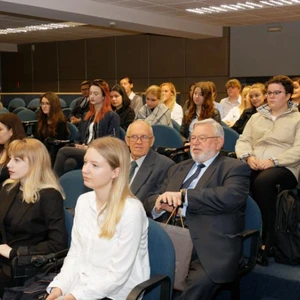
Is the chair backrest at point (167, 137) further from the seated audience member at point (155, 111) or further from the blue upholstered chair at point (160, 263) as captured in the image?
the blue upholstered chair at point (160, 263)

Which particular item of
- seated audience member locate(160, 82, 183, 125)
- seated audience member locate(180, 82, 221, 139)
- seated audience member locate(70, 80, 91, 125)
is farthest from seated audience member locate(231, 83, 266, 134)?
seated audience member locate(70, 80, 91, 125)

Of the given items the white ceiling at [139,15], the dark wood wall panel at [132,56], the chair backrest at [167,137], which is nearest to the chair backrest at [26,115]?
the white ceiling at [139,15]

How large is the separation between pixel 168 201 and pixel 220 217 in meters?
0.30

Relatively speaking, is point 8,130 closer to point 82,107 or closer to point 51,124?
point 51,124

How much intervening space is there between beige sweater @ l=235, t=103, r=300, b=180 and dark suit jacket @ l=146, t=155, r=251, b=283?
1.02 metres

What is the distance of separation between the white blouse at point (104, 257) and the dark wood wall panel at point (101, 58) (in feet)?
36.8

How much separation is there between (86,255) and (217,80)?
9725 mm

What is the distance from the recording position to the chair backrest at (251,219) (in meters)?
2.75

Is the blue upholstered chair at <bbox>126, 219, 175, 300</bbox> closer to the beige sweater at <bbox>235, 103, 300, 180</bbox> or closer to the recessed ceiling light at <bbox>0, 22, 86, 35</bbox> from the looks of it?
the beige sweater at <bbox>235, 103, 300, 180</bbox>

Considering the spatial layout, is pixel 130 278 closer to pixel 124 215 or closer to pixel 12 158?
pixel 124 215

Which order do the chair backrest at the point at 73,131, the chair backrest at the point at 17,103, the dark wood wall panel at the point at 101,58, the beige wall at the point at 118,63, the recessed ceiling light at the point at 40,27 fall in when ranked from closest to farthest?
the chair backrest at the point at 73,131 → the chair backrest at the point at 17,103 → the recessed ceiling light at the point at 40,27 → the beige wall at the point at 118,63 → the dark wood wall panel at the point at 101,58

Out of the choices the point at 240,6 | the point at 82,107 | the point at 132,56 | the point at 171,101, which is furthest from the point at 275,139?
the point at 132,56

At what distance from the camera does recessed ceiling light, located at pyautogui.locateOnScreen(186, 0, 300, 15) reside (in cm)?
837

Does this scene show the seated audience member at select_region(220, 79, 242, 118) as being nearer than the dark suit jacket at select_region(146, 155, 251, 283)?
No
